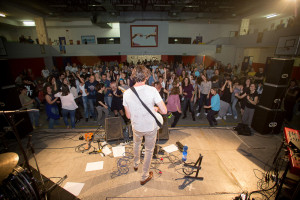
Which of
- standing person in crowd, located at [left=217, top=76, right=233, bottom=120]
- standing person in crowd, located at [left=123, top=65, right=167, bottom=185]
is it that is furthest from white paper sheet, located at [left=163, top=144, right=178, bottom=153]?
standing person in crowd, located at [left=217, top=76, right=233, bottom=120]

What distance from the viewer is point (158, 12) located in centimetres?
1410

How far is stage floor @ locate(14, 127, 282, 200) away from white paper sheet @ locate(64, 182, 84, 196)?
7 centimetres

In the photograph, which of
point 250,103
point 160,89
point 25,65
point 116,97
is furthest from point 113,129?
point 25,65

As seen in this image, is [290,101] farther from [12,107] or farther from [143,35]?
[143,35]

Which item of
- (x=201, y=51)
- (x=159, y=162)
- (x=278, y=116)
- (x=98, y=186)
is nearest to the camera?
(x=98, y=186)

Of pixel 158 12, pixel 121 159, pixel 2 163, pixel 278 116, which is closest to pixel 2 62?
pixel 2 163

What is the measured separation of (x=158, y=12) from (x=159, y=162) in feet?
48.9

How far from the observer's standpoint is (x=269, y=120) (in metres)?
4.52

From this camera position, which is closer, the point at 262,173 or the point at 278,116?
the point at 262,173

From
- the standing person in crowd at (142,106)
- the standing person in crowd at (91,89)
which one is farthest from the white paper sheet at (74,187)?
the standing person in crowd at (91,89)

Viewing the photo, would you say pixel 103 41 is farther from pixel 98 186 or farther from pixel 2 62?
pixel 98 186

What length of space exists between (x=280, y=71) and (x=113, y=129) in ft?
17.5

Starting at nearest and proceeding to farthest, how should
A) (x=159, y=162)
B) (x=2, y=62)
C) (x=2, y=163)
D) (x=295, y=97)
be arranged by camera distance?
(x=2, y=163) < (x=159, y=162) < (x=2, y=62) < (x=295, y=97)

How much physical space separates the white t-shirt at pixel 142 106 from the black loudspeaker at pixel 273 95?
425cm
